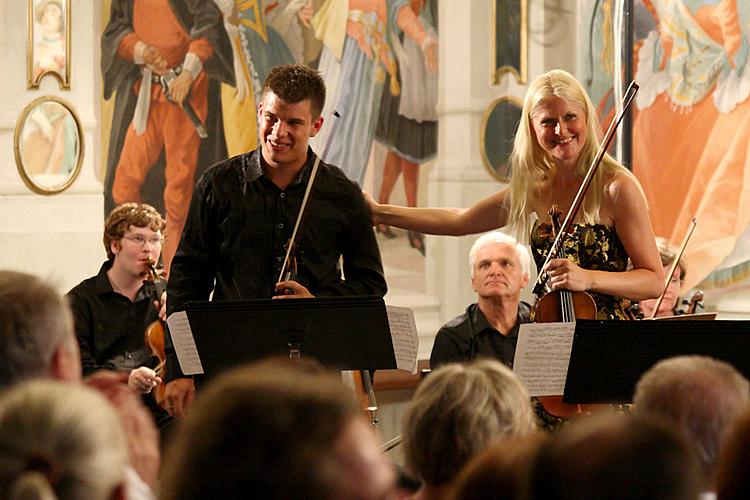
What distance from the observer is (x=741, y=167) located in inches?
285

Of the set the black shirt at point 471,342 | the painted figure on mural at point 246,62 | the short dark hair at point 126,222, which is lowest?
the black shirt at point 471,342

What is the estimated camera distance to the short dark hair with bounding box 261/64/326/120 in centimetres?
438

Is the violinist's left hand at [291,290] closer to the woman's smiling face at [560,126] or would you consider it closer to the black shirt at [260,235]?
the black shirt at [260,235]

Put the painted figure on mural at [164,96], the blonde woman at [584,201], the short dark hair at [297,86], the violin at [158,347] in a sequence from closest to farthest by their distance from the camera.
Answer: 1. the blonde woman at [584,201]
2. the short dark hair at [297,86]
3. the violin at [158,347]
4. the painted figure on mural at [164,96]

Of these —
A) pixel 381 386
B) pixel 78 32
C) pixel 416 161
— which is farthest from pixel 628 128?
pixel 78 32

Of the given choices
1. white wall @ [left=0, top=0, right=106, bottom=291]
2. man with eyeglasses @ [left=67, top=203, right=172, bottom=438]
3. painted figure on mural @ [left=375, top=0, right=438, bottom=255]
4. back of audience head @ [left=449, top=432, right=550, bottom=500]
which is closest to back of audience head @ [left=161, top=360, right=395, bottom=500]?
back of audience head @ [left=449, top=432, right=550, bottom=500]

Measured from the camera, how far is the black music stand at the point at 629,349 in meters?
3.56

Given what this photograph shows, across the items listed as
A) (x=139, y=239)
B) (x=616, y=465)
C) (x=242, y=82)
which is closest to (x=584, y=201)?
(x=139, y=239)

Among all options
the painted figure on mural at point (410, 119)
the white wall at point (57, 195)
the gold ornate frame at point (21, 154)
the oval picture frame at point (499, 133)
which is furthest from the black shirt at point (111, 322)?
the oval picture frame at point (499, 133)

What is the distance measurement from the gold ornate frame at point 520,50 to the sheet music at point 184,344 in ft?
14.7

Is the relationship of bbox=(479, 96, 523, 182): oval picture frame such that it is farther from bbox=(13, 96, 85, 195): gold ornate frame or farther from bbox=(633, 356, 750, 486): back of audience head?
bbox=(633, 356, 750, 486): back of audience head

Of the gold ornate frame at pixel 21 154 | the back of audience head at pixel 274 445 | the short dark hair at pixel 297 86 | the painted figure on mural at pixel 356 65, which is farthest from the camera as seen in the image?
the painted figure on mural at pixel 356 65

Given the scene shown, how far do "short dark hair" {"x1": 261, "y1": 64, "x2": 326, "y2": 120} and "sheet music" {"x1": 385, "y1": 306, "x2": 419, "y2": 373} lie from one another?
87 cm

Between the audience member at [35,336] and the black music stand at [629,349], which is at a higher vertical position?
the audience member at [35,336]
